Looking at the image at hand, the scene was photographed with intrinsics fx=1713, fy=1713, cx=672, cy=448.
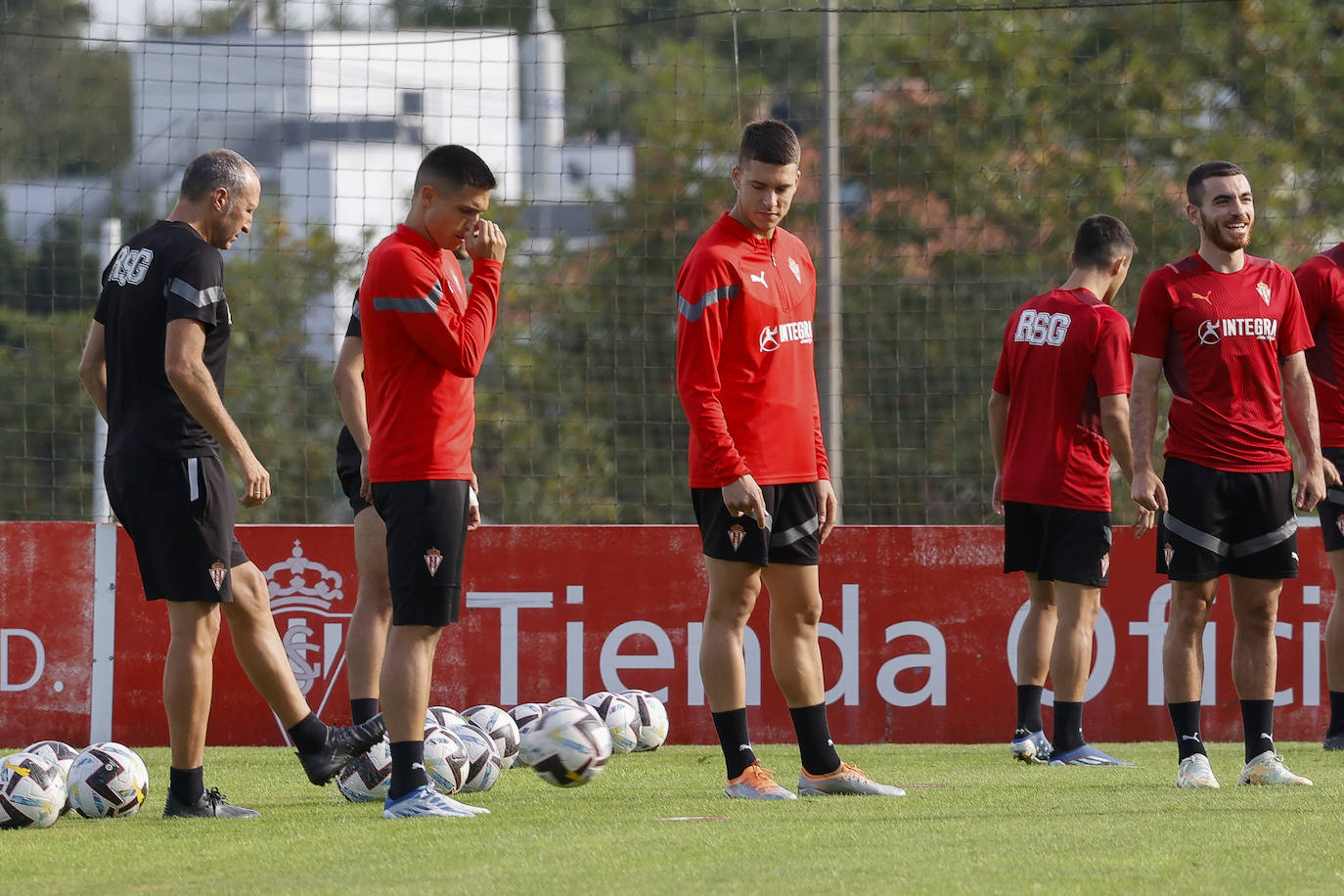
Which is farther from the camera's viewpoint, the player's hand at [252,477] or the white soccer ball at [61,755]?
the white soccer ball at [61,755]

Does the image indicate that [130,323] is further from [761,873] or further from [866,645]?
[866,645]

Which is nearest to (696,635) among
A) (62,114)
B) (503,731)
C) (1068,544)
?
(503,731)

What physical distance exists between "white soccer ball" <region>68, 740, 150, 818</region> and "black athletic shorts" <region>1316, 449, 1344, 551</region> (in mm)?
4787

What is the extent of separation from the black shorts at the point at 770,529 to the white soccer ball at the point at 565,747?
79 centimetres

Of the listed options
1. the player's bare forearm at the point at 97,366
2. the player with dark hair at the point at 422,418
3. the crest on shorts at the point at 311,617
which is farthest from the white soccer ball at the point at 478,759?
the crest on shorts at the point at 311,617

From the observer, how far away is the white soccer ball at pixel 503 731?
21.1 ft


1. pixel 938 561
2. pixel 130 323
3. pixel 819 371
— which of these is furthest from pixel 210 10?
pixel 130 323

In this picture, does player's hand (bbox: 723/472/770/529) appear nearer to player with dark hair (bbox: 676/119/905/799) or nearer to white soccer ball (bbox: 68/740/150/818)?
player with dark hair (bbox: 676/119/905/799)

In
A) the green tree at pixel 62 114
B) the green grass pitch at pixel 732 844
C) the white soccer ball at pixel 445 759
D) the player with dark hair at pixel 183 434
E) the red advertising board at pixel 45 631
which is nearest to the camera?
the green grass pitch at pixel 732 844

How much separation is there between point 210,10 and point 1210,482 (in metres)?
10.2

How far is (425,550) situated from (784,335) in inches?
52.4

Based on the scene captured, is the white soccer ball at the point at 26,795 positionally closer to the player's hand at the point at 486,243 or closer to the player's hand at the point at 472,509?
the player's hand at the point at 472,509

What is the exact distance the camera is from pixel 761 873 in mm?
3879

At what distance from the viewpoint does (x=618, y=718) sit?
24.1 feet
